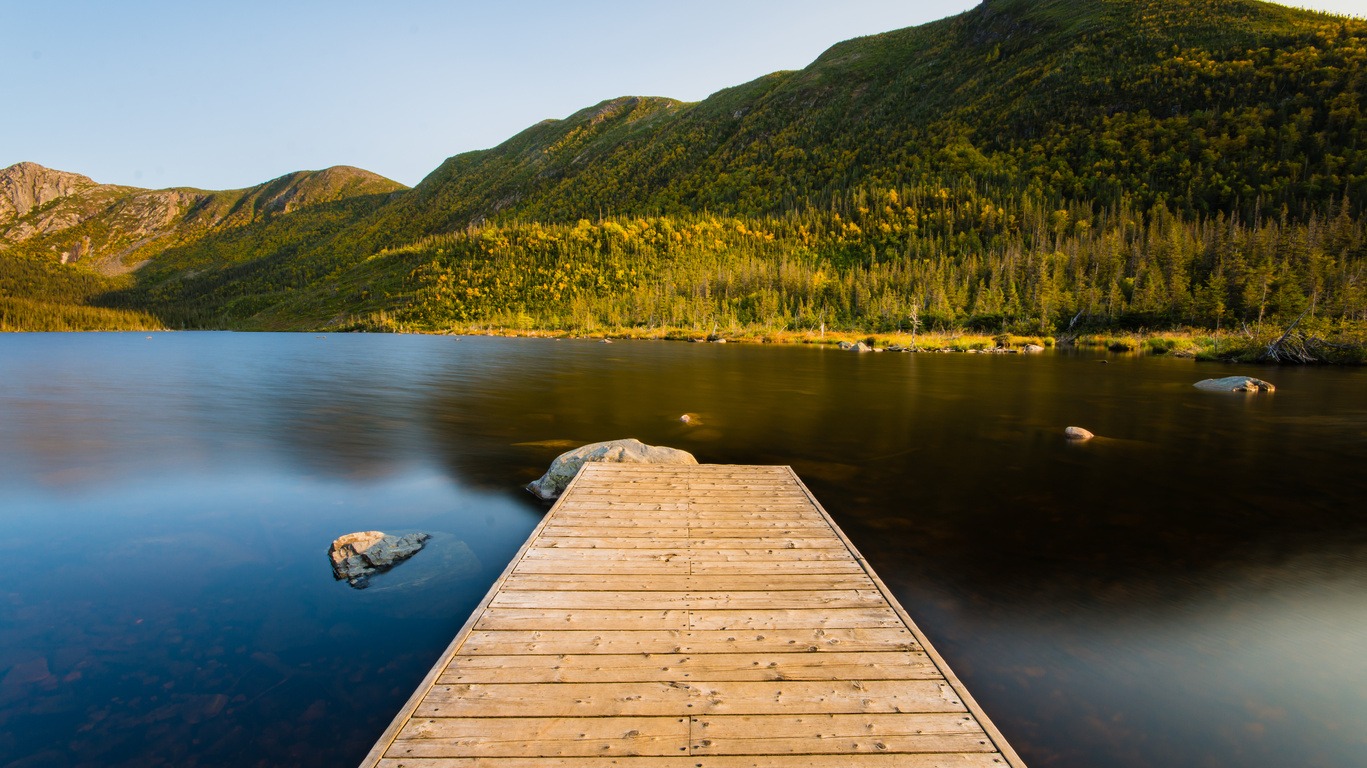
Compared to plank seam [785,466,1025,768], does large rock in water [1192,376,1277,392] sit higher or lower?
lower

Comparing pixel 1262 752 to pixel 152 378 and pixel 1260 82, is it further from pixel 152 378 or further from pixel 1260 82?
pixel 1260 82

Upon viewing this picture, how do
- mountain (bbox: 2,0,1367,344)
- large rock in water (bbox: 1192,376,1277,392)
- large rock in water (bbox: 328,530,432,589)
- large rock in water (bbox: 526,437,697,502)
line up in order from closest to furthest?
large rock in water (bbox: 328,530,432,589) → large rock in water (bbox: 526,437,697,502) → large rock in water (bbox: 1192,376,1277,392) → mountain (bbox: 2,0,1367,344)

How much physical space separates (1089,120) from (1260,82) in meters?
36.6

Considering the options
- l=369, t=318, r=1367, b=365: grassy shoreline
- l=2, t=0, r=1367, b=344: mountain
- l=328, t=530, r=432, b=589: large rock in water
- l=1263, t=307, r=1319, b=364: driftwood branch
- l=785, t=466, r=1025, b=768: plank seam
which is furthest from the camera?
l=2, t=0, r=1367, b=344: mountain

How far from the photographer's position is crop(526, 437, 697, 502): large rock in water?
16.1 m

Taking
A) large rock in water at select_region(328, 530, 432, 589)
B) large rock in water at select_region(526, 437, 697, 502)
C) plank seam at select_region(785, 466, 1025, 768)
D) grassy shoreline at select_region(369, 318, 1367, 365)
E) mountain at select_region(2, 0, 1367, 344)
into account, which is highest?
mountain at select_region(2, 0, 1367, 344)

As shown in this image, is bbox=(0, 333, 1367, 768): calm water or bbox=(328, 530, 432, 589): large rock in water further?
bbox=(328, 530, 432, 589): large rock in water

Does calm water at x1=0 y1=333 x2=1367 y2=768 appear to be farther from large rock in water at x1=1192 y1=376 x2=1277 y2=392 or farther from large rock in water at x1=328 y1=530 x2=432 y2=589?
large rock in water at x1=1192 y1=376 x2=1277 y2=392

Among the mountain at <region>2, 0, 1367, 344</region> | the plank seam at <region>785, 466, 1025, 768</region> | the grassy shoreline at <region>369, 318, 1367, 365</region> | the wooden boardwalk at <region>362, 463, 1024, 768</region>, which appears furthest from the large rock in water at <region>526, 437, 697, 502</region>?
the mountain at <region>2, 0, 1367, 344</region>

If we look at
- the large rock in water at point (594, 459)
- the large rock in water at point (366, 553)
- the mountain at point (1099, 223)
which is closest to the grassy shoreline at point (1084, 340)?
the mountain at point (1099, 223)

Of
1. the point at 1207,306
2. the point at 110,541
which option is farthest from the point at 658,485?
the point at 1207,306

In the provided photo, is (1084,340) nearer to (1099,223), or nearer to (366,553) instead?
(1099,223)

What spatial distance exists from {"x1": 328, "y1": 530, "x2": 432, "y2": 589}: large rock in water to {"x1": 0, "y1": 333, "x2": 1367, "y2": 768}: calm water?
1.36 ft

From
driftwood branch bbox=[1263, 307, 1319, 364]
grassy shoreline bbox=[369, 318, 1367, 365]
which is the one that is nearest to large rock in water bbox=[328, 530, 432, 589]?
driftwood branch bbox=[1263, 307, 1319, 364]
